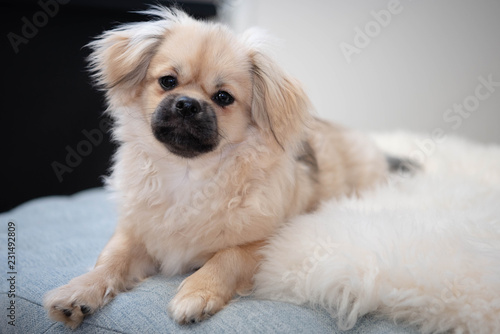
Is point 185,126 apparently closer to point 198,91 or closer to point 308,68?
point 198,91

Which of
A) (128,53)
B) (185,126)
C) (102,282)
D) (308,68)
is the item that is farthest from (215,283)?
(308,68)

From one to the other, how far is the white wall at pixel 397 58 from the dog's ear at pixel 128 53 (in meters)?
1.47

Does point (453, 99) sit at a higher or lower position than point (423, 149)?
higher

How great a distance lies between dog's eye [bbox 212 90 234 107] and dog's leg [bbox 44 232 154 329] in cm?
57

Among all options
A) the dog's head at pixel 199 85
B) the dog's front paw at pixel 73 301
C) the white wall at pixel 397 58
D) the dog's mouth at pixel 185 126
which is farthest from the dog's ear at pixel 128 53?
the white wall at pixel 397 58

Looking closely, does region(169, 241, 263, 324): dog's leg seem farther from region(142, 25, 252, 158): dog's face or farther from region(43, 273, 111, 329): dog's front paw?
region(142, 25, 252, 158): dog's face

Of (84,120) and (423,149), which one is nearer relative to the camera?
(423,149)

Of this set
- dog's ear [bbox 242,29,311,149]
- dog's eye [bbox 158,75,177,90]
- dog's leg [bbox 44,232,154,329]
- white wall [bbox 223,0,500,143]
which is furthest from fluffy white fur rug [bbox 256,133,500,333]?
white wall [bbox 223,0,500,143]

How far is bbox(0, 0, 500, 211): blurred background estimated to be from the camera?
9.35 ft

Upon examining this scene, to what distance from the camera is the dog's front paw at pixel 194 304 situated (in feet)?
3.66

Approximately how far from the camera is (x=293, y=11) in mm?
3232

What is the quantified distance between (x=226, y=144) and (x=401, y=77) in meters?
2.20

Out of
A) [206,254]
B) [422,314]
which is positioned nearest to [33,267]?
[206,254]

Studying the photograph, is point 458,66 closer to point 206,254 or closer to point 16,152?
point 206,254
